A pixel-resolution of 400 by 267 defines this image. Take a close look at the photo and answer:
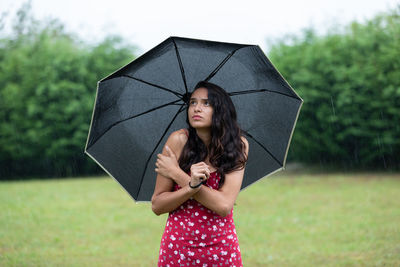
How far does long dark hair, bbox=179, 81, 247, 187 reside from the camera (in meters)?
2.50

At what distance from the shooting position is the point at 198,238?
2461mm

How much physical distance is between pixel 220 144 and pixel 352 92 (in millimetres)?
13409

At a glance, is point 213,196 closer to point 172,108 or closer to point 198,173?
point 198,173

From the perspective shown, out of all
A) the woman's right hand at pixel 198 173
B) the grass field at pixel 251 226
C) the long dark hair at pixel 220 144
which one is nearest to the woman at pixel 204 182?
the long dark hair at pixel 220 144

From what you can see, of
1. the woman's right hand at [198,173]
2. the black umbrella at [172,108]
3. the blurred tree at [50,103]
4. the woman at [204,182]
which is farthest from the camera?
the blurred tree at [50,103]

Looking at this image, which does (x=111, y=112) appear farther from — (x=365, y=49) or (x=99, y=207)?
(x=365, y=49)

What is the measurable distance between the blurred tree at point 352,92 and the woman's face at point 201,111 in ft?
42.7

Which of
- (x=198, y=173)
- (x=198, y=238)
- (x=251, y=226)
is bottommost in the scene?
(x=251, y=226)

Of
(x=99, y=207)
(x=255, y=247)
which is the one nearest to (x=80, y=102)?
(x=99, y=207)

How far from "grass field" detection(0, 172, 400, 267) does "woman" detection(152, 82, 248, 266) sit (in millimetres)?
3832

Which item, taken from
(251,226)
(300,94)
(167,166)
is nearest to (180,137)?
(167,166)

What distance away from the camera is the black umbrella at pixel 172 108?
9.93 feet

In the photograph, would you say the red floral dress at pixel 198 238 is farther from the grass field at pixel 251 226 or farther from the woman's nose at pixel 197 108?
the grass field at pixel 251 226

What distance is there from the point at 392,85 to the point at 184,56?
1279cm
